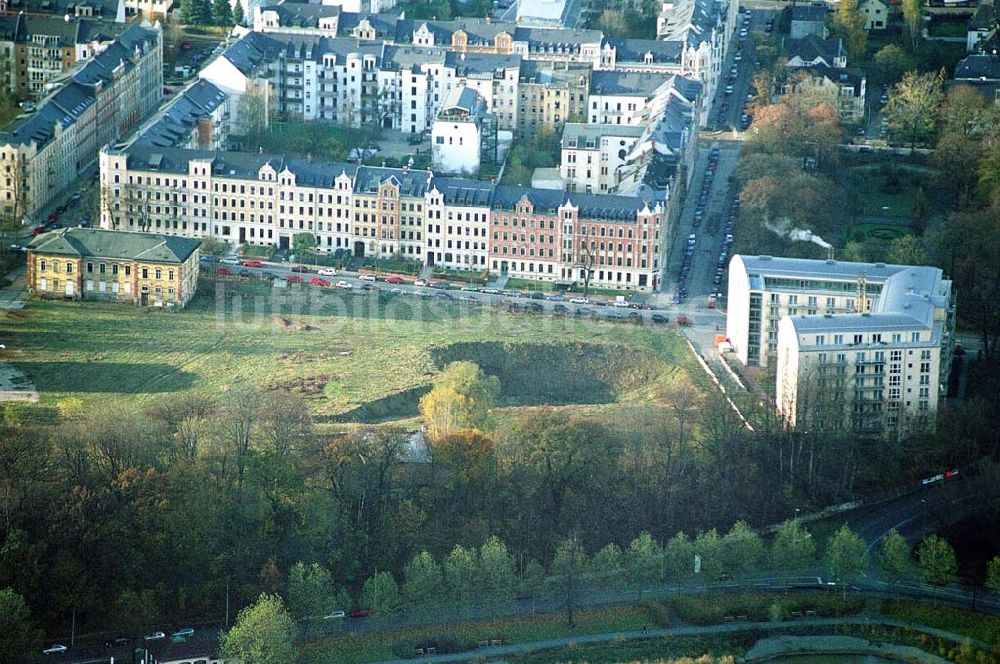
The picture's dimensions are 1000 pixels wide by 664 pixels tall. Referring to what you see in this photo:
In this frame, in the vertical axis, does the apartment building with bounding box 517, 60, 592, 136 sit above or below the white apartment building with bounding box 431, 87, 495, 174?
above

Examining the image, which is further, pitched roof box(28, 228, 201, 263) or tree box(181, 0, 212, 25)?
tree box(181, 0, 212, 25)

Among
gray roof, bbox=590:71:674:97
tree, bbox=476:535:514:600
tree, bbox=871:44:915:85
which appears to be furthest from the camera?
tree, bbox=871:44:915:85

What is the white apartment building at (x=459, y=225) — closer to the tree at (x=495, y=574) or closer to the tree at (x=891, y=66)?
the tree at (x=495, y=574)

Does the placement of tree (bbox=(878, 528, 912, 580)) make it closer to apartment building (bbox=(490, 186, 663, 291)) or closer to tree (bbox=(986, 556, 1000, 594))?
tree (bbox=(986, 556, 1000, 594))

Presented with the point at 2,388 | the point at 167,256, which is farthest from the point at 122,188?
the point at 2,388

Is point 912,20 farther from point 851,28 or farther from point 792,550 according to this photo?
point 792,550

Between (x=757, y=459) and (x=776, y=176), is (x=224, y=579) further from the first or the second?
(x=776, y=176)

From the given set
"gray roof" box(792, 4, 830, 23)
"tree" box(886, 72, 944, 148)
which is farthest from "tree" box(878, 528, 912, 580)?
"gray roof" box(792, 4, 830, 23)
